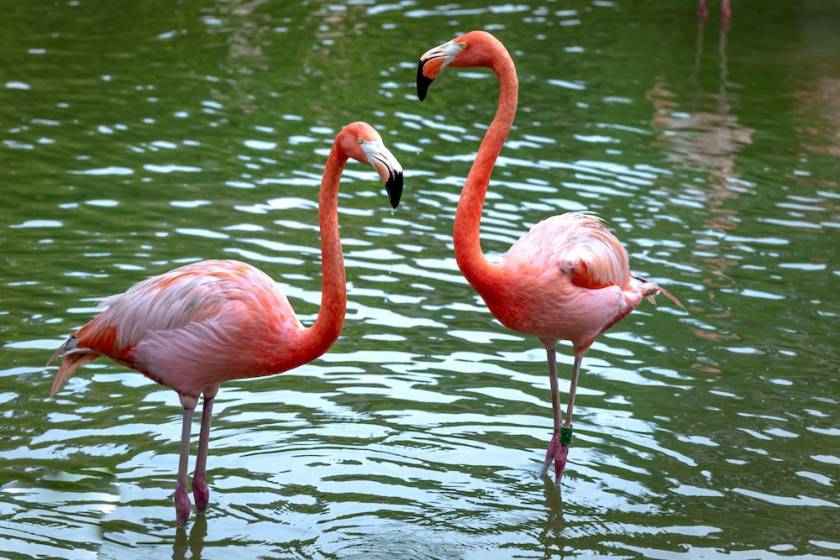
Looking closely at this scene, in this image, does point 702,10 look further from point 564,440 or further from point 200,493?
point 200,493

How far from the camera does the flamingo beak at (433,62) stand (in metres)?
4.81

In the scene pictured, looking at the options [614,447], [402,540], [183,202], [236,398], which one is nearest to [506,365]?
[614,447]

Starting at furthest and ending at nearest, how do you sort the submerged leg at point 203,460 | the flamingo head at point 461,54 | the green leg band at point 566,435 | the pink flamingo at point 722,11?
the pink flamingo at point 722,11
the green leg band at point 566,435
the flamingo head at point 461,54
the submerged leg at point 203,460

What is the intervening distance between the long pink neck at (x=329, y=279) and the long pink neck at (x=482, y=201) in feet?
1.79

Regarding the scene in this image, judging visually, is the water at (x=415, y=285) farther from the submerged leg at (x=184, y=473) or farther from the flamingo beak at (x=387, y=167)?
the flamingo beak at (x=387, y=167)

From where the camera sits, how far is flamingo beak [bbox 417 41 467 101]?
15.8 ft

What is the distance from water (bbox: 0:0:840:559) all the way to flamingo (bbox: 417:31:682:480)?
0.59 meters

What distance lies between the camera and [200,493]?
4777 millimetres

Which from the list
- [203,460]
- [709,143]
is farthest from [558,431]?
[709,143]

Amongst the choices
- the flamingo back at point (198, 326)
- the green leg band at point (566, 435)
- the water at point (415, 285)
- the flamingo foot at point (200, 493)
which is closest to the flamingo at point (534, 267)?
the green leg band at point (566, 435)

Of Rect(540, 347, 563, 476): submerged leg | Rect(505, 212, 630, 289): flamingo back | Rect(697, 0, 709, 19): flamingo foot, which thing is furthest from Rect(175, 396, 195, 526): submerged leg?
Rect(697, 0, 709, 19): flamingo foot

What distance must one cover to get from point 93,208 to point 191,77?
3.15 m

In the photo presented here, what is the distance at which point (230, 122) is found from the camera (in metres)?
9.67

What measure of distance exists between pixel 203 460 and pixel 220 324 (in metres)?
0.57
